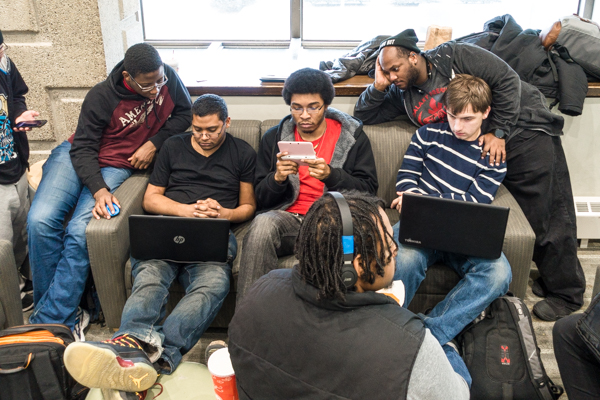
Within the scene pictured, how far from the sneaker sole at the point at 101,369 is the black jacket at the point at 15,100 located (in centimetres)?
126

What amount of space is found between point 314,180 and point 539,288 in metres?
1.24

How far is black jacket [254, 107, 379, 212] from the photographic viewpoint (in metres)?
2.32

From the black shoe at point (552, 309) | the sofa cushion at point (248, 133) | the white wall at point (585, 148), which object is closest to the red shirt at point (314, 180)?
the sofa cushion at point (248, 133)

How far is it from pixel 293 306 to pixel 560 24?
7.19 ft

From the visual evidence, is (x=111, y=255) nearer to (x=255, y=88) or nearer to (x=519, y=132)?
(x=255, y=88)

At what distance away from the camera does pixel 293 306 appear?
1.15 m

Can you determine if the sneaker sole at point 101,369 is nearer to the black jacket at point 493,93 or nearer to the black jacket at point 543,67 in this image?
the black jacket at point 493,93

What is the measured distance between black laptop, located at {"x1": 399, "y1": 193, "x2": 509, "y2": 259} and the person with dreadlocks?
80cm

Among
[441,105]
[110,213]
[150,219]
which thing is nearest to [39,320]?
[110,213]

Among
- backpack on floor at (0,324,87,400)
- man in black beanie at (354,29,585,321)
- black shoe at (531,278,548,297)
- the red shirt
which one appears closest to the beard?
man in black beanie at (354,29,585,321)

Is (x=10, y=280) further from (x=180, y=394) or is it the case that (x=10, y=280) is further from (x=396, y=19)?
(x=396, y=19)

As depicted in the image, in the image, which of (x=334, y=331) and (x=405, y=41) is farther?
(x=405, y=41)

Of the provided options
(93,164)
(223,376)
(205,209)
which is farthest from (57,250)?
(223,376)

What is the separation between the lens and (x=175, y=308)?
2004mm
